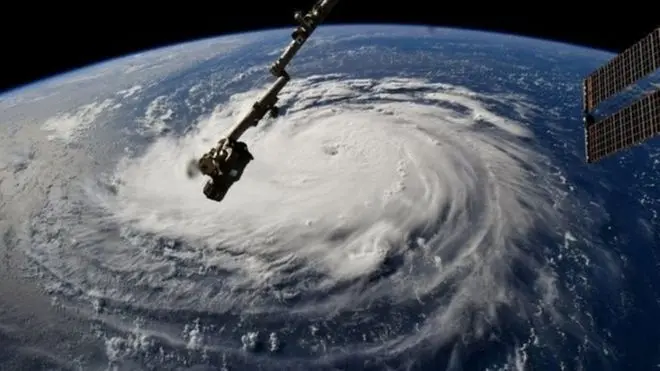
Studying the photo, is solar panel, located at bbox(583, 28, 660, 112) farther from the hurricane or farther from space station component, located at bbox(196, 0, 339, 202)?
space station component, located at bbox(196, 0, 339, 202)

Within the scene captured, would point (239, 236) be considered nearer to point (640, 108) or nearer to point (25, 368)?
point (25, 368)

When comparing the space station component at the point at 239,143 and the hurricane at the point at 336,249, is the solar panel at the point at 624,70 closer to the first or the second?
the hurricane at the point at 336,249

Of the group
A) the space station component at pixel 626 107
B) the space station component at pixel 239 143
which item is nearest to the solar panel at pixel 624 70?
the space station component at pixel 626 107

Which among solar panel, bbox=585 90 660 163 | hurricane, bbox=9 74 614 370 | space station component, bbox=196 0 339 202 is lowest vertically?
hurricane, bbox=9 74 614 370

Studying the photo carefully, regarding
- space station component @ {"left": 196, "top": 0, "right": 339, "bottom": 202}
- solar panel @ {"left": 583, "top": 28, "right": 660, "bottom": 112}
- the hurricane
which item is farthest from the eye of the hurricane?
space station component @ {"left": 196, "top": 0, "right": 339, "bottom": 202}

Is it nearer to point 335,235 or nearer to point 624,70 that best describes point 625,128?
point 624,70

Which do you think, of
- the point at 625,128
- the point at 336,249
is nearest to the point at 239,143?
the point at 625,128

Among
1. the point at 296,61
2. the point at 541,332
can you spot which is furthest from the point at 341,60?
the point at 541,332

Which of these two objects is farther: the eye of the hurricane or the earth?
the eye of the hurricane
